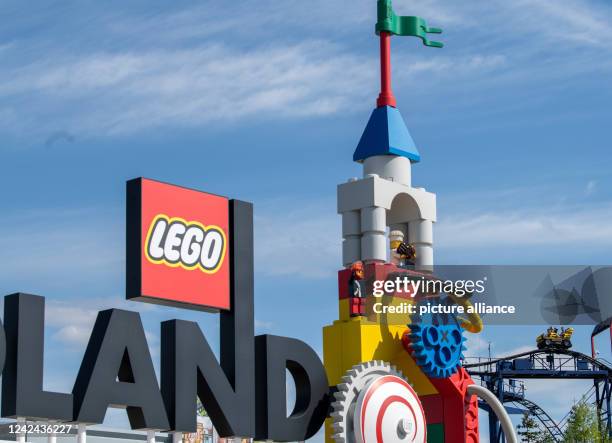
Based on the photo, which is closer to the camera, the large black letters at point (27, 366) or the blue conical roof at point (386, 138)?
the large black letters at point (27, 366)

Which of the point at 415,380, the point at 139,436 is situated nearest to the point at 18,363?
the point at 415,380

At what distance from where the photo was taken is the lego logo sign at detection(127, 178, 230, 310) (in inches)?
1084

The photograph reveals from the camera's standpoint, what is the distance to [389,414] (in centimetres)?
3047

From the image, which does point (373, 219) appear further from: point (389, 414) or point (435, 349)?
point (389, 414)

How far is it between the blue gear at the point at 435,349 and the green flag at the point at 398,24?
8.52m

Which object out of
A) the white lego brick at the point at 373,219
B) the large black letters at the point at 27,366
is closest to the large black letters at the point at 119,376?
the large black letters at the point at 27,366

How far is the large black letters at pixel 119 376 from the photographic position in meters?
25.8

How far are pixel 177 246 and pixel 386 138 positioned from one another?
26.8ft

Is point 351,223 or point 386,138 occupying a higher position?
point 386,138

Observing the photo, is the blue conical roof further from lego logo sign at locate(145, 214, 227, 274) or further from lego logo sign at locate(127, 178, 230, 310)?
lego logo sign at locate(145, 214, 227, 274)

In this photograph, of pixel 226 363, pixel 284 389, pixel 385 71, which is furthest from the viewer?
pixel 385 71

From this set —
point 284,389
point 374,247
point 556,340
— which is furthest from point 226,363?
point 556,340

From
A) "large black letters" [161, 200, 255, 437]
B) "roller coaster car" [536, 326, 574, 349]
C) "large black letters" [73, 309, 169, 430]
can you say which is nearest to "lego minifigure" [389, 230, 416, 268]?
"large black letters" [161, 200, 255, 437]

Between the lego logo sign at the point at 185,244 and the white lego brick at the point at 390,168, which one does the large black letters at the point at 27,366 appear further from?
the white lego brick at the point at 390,168
